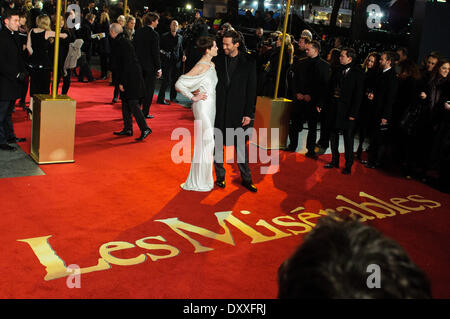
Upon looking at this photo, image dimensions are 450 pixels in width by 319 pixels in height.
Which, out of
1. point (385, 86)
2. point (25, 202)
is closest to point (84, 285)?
point (25, 202)

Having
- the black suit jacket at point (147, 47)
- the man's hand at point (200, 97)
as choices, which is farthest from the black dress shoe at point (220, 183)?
the black suit jacket at point (147, 47)

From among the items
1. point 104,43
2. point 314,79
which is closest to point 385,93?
point 314,79

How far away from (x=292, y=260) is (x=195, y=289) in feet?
8.55

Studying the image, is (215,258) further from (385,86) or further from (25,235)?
(385,86)

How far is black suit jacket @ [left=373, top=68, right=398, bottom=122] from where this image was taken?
267 inches

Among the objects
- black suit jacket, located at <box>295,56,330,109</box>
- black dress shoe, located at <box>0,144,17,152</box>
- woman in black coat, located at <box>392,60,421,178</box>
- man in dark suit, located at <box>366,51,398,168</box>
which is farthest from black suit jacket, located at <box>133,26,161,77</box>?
woman in black coat, located at <box>392,60,421,178</box>

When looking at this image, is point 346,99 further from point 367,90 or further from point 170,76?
point 170,76

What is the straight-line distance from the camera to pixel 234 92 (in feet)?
18.1

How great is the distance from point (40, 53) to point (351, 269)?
771cm

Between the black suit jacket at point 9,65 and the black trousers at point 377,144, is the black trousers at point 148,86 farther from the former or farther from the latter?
the black trousers at point 377,144

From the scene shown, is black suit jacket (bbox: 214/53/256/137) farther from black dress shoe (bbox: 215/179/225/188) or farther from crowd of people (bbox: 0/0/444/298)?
black dress shoe (bbox: 215/179/225/188)

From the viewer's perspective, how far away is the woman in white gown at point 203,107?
17.2 feet

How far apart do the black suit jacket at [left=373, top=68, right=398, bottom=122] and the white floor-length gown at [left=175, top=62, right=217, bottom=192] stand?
2.87 m

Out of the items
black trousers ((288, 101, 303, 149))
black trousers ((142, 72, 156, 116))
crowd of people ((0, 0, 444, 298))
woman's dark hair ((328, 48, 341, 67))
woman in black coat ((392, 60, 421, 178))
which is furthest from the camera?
black trousers ((142, 72, 156, 116))
